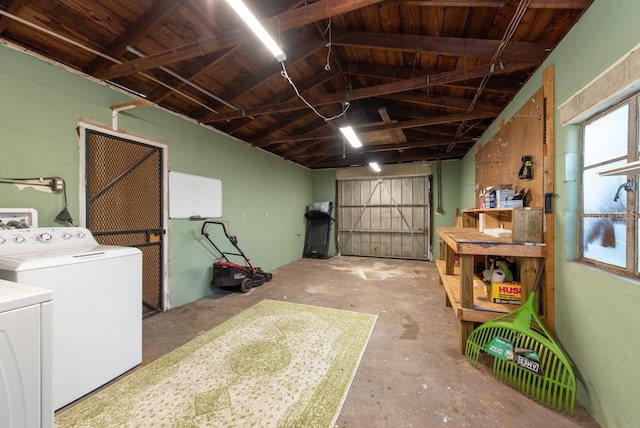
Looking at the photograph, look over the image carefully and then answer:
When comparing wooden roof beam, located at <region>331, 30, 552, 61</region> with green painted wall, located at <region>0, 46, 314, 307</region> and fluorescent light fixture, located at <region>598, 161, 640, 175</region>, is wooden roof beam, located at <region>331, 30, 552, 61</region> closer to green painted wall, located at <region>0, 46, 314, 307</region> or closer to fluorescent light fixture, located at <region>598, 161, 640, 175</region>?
fluorescent light fixture, located at <region>598, 161, 640, 175</region>

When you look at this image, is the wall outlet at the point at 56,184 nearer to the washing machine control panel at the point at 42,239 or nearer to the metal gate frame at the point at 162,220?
the metal gate frame at the point at 162,220

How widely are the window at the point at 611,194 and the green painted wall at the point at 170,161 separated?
4055mm

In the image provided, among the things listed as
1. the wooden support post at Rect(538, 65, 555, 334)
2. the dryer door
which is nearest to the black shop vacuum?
the dryer door

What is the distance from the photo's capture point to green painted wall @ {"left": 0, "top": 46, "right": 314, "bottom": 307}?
6.70 ft

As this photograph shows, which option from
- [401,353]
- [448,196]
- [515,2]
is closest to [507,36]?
[515,2]

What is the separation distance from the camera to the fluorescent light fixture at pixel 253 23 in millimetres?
1505

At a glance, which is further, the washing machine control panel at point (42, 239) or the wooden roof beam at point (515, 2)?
the washing machine control panel at point (42, 239)

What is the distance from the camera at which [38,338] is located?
1016 mm

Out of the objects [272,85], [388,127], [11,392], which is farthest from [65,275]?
[388,127]

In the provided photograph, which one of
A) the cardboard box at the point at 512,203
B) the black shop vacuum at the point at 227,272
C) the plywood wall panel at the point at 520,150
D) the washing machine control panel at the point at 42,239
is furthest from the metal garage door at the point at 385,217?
the washing machine control panel at the point at 42,239

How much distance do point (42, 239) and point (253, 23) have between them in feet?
7.49

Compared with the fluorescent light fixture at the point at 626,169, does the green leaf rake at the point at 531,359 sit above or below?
below

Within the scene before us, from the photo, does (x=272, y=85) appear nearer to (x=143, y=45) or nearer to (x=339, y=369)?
(x=143, y=45)

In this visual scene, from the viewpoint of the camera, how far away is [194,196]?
364cm
